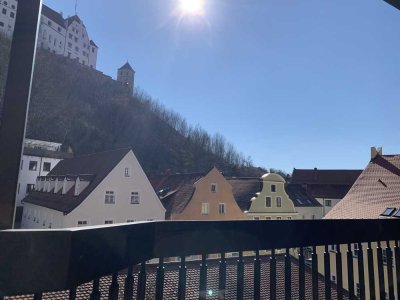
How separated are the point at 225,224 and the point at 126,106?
49101 mm

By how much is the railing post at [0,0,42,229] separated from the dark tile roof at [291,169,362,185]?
29.9 meters

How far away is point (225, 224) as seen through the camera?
46.6 inches

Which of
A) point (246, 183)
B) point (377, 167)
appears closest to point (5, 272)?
point (377, 167)

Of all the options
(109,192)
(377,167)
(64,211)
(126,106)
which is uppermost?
(126,106)

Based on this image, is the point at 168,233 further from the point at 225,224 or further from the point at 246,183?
the point at 246,183

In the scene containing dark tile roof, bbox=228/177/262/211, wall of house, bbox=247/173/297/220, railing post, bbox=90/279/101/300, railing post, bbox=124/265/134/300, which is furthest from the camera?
dark tile roof, bbox=228/177/262/211

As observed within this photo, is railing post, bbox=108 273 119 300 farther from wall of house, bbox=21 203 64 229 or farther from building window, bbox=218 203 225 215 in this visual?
building window, bbox=218 203 225 215

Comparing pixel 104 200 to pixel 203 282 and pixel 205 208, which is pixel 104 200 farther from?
pixel 203 282

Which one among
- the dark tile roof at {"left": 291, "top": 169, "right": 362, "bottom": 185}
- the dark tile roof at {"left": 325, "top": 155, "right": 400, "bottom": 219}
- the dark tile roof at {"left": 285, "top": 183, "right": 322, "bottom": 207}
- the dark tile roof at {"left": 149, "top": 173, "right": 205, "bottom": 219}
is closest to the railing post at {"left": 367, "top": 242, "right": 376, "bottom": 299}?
the dark tile roof at {"left": 325, "top": 155, "right": 400, "bottom": 219}

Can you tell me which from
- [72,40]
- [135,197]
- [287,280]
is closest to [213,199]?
[135,197]

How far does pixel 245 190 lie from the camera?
1748 centimetres

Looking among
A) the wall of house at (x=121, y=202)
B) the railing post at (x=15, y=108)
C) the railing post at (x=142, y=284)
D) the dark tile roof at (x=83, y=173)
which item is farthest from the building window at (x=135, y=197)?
the railing post at (x=15, y=108)

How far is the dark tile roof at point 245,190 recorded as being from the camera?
16.6 metres

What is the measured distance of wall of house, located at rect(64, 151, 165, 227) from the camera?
12.8 meters
